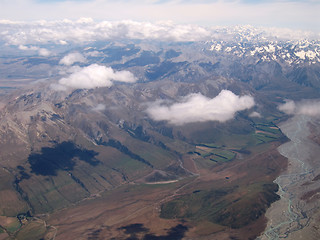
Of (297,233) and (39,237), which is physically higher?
(297,233)

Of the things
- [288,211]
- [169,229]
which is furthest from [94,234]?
[288,211]

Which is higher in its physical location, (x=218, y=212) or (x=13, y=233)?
(x=218, y=212)

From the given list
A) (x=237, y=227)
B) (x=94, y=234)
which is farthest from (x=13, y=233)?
(x=237, y=227)

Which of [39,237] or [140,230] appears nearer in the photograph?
[140,230]

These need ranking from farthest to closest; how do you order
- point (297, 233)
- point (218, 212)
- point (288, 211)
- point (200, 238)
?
point (218, 212)
point (288, 211)
point (200, 238)
point (297, 233)

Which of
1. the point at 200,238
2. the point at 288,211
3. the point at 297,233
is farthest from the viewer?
the point at 288,211

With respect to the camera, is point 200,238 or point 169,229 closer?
point 200,238

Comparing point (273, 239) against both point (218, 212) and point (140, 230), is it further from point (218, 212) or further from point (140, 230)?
point (140, 230)

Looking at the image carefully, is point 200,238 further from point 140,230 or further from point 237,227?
point 140,230

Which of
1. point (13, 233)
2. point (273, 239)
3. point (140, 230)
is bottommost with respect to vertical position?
point (13, 233)
